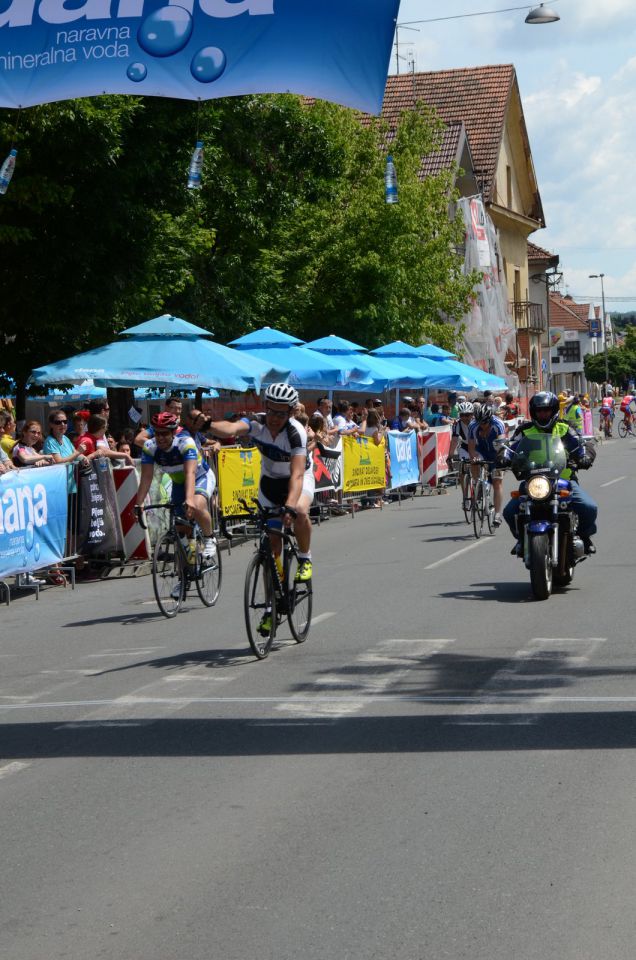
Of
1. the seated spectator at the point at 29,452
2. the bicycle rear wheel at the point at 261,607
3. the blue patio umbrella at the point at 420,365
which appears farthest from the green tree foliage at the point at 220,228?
the bicycle rear wheel at the point at 261,607

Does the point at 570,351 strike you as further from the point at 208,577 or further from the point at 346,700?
the point at 346,700

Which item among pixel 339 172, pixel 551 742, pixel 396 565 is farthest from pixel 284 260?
pixel 551 742


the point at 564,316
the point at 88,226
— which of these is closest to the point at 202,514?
the point at 88,226

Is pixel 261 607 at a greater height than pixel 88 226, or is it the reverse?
pixel 88 226

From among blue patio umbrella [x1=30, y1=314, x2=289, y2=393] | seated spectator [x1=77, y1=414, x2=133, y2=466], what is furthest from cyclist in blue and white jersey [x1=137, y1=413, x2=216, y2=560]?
blue patio umbrella [x1=30, y1=314, x2=289, y2=393]

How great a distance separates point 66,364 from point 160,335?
1.53 metres

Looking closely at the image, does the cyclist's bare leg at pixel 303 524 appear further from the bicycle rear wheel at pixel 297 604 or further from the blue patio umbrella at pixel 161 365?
the blue patio umbrella at pixel 161 365

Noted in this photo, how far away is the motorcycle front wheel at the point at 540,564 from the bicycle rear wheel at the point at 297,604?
2.55 metres

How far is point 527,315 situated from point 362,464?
142ft

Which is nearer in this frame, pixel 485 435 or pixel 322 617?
pixel 322 617

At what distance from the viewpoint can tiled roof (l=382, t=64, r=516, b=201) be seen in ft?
189

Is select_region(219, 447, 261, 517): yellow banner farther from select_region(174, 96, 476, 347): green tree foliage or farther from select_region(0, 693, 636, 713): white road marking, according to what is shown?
select_region(174, 96, 476, 347): green tree foliage

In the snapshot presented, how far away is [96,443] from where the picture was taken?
1652 centimetres

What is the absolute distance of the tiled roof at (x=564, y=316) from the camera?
142 metres
